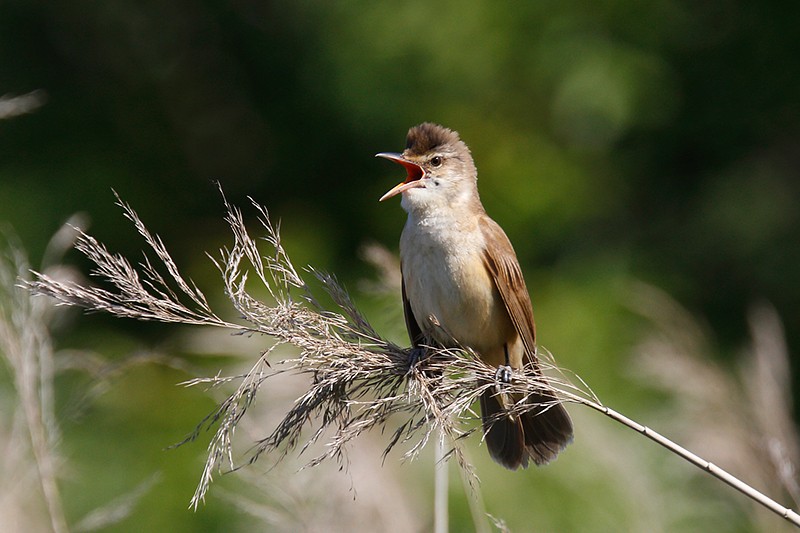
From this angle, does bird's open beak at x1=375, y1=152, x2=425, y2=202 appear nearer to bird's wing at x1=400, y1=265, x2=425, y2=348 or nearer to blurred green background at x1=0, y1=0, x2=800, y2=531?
bird's wing at x1=400, y1=265, x2=425, y2=348

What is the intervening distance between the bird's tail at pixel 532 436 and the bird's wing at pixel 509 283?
9.8 inches

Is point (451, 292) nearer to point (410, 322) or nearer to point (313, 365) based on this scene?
point (410, 322)

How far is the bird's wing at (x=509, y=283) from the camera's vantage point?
3.12 meters

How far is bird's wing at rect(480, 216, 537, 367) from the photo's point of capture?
3125 mm

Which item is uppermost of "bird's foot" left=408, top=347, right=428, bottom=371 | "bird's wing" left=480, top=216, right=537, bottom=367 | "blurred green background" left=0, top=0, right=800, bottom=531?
"bird's foot" left=408, top=347, right=428, bottom=371

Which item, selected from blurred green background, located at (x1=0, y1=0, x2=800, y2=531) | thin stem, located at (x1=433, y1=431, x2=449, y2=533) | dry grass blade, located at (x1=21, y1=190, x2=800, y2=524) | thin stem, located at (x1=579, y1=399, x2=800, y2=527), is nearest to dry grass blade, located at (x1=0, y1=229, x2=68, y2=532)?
dry grass blade, located at (x1=21, y1=190, x2=800, y2=524)

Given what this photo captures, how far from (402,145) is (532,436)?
491 centimetres

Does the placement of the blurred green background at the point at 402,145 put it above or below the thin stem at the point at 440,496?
below

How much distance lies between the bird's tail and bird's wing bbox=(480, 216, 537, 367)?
0.25 m

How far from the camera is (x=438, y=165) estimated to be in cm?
338

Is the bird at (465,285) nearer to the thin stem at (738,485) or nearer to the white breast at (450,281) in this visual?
the white breast at (450,281)

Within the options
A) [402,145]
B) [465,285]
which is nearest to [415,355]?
[465,285]

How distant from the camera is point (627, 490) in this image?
3.30m

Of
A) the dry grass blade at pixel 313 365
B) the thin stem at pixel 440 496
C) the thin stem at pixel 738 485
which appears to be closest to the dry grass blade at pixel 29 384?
the dry grass blade at pixel 313 365
